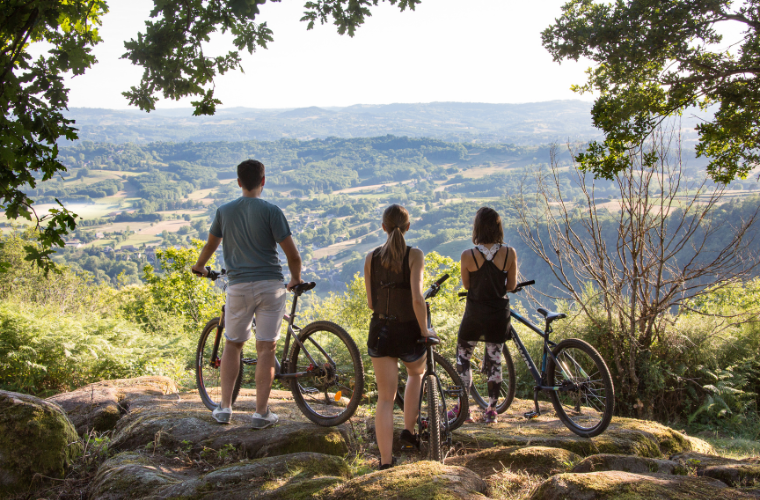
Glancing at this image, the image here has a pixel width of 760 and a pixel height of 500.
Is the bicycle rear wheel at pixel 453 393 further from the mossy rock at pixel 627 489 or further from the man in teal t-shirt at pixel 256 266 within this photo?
the mossy rock at pixel 627 489

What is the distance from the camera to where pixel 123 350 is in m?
6.28

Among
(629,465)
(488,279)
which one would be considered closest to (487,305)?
(488,279)

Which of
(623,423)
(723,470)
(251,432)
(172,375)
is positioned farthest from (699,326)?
(172,375)

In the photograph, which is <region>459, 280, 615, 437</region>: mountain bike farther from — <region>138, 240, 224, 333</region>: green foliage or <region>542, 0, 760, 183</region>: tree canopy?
<region>138, 240, 224, 333</region>: green foliage

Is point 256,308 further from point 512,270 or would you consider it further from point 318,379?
point 512,270

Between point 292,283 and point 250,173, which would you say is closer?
point 250,173

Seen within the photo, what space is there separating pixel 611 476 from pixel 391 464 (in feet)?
4.33

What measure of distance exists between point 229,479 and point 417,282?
5.03 feet

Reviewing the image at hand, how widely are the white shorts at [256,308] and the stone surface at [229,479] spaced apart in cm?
97

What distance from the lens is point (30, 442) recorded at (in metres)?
2.99

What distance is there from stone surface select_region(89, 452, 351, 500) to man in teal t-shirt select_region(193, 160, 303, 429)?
818 millimetres

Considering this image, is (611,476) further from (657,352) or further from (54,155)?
(657,352)

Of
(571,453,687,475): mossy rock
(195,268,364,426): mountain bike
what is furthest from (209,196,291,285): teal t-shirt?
(571,453,687,475): mossy rock

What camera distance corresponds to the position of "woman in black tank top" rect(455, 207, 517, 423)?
376 cm
